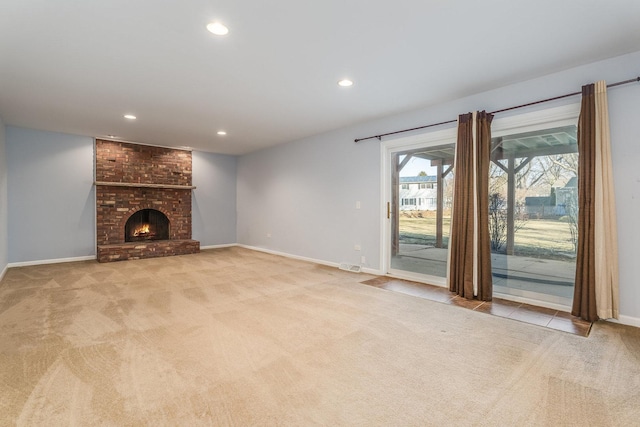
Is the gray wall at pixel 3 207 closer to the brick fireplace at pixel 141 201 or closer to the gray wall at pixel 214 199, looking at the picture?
the brick fireplace at pixel 141 201

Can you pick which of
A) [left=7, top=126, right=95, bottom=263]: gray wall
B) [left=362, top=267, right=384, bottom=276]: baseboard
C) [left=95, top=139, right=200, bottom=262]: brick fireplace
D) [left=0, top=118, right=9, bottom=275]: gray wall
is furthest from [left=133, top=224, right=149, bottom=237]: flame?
[left=362, top=267, right=384, bottom=276]: baseboard

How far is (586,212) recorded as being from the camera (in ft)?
9.85

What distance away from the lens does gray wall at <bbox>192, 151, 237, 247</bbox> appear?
7.79 meters

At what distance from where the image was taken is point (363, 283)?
4461mm

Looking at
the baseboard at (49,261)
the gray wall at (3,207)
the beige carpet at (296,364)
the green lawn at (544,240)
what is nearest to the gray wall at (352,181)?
the green lawn at (544,240)

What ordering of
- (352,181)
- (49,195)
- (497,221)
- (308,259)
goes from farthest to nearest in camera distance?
(308,259), (49,195), (352,181), (497,221)

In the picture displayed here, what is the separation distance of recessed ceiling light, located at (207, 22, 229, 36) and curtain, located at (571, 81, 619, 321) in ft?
11.1

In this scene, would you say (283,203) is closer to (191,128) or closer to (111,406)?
(191,128)

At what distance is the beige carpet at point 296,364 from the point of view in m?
1.67

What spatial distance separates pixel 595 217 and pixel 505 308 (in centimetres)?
125

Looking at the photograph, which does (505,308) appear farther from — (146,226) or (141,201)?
(146,226)

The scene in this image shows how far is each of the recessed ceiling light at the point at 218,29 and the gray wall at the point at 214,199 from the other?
224 inches

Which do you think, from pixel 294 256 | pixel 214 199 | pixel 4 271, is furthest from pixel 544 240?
pixel 4 271

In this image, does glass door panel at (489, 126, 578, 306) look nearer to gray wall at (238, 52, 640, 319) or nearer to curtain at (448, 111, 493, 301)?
curtain at (448, 111, 493, 301)
